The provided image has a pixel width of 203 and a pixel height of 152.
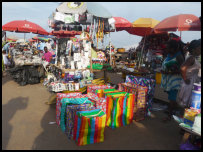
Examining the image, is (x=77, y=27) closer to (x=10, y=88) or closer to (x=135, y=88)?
(x=10, y=88)

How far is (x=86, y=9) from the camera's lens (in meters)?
6.90

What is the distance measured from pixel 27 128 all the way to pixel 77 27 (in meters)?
7.73

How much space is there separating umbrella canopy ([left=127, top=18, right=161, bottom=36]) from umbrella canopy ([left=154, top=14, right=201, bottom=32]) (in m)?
3.10

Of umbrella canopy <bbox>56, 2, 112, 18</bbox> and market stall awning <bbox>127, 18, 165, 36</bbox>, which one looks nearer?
umbrella canopy <bbox>56, 2, 112, 18</bbox>

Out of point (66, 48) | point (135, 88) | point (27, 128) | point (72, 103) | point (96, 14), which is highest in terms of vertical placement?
point (96, 14)

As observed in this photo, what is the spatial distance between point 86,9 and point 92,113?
17.2 feet

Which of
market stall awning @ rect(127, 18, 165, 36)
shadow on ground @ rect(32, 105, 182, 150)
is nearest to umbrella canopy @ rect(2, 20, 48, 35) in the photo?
market stall awning @ rect(127, 18, 165, 36)

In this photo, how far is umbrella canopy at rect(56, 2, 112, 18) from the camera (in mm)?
6789

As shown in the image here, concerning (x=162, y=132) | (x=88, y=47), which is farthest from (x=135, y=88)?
(x=88, y=47)

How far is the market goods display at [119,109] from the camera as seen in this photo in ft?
11.6

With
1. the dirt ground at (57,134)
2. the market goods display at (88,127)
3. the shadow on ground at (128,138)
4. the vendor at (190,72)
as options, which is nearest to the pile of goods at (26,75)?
the dirt ground at (57,134)

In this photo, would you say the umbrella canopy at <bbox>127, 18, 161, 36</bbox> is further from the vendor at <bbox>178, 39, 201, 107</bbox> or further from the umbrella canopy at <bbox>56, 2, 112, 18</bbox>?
the vendor at <bbox>178, 39, 201, 107</bbox>

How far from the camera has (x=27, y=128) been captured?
3566 mm

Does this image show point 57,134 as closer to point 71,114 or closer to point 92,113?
point 71,114
